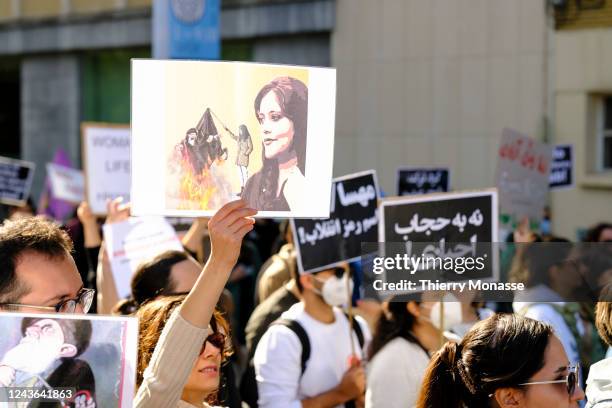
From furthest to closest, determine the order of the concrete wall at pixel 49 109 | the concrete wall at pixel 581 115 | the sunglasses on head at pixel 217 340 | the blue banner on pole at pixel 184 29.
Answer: the concrete wall at pixel 49 109 < the concrete wall at pixel 581 115 < the blue banner on pole at pixel 184 29 < the sunglasses on head at pixel 217 340

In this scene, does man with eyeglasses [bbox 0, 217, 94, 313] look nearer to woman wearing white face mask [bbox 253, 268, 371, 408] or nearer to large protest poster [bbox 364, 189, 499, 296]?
large protest poster [bbox 364, 189, 499, 296]

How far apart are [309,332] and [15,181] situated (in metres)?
6.33

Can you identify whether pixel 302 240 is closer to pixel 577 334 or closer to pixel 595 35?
pixel 577 334

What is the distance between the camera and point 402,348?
4.74 meters

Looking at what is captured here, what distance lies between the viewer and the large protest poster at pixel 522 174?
8141 millimetres

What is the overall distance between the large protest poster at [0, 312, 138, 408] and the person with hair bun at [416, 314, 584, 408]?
3.23 feet

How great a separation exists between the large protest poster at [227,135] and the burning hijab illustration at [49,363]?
2.64 ft

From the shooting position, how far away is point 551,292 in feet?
12.1

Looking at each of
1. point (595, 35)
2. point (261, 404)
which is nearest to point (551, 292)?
point (261, 404)

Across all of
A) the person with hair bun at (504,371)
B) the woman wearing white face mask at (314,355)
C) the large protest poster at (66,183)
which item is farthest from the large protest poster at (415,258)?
the large protest poster at (66,183)

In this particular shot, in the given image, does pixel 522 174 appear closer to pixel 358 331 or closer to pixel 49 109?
pixel 358 331

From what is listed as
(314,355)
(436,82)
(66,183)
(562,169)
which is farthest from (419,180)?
(314,355)

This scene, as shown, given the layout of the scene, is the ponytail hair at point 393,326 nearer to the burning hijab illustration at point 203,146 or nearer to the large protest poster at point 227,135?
the large protest poster at point 227,135

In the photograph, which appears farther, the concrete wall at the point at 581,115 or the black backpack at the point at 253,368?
the concrete wall at the point at 581,115
